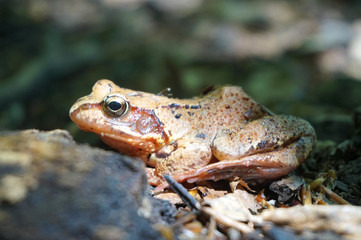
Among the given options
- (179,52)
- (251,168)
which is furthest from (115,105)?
(179,52)

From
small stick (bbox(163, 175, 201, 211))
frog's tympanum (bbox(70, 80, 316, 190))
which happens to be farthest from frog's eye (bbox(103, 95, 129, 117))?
small stick (bbox(163, 175, 201, 211))

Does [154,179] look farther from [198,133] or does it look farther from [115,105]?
[115,105]

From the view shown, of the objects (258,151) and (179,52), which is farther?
(179,52)

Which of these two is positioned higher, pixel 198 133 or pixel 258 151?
pixel 198 133

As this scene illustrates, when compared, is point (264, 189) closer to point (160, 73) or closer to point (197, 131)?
point (197, 131)

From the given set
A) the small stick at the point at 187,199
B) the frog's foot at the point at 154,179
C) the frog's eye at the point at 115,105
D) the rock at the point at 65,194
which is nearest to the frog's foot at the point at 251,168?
the frog's foot at the point at 154,179

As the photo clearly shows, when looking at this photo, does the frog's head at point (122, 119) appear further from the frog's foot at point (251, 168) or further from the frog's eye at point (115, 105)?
the frog's foot at point (251, 168)
